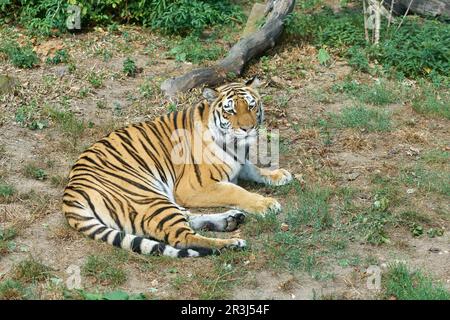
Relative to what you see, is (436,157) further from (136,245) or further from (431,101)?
(136,245)

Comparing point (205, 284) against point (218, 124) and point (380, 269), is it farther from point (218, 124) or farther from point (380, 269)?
point (218, 124)

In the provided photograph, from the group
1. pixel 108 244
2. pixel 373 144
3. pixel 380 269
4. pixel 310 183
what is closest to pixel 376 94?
pixel 373 144

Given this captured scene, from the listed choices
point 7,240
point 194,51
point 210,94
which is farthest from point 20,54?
point 7,240

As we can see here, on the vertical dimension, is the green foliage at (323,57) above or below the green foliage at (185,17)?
below

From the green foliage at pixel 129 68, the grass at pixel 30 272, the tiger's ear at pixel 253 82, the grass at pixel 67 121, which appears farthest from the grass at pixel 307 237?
the green foliage at pixel 129 68

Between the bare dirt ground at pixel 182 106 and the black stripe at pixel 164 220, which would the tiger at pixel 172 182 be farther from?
the bare dirt ground at pixel 182 106

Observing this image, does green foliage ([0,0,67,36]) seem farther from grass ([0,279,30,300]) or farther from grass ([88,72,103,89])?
grass ([0,279,30,300])

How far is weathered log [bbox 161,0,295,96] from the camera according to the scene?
8.21 m

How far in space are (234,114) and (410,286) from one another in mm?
2046

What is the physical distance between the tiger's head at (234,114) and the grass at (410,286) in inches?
67.0

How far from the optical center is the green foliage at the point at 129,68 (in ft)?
28.6

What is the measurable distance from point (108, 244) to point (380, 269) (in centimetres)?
183

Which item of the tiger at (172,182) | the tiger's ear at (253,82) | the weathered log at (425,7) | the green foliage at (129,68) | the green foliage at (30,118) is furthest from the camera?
the weathered log at (425,7)

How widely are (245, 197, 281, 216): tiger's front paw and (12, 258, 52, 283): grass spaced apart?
1.62 meters
